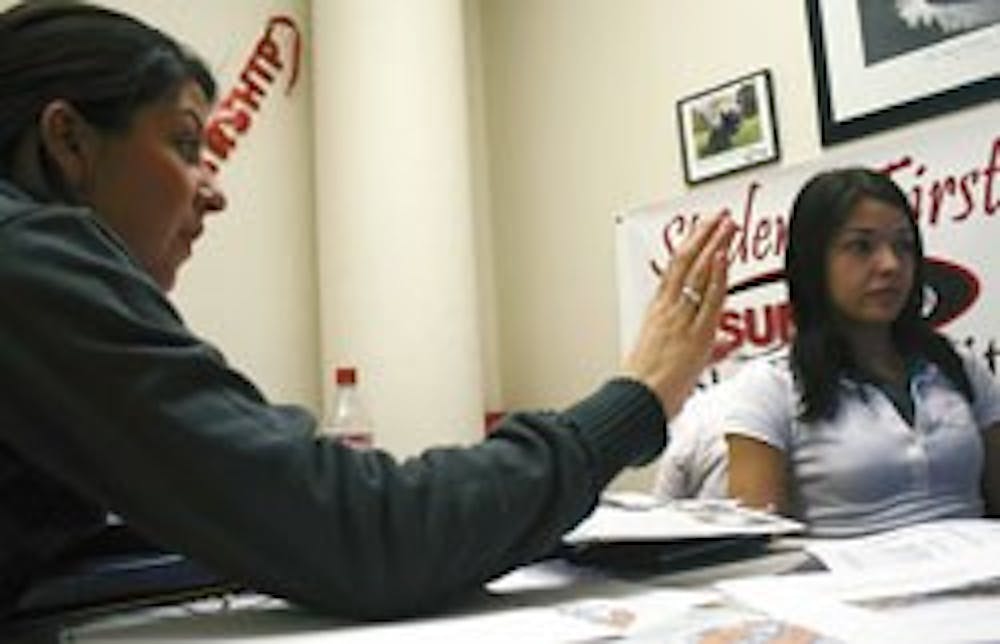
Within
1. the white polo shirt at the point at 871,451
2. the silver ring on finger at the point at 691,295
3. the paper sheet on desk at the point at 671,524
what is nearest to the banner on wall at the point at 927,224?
the white polo shirt at the point at 871,451

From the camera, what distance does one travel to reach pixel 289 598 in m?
0.61

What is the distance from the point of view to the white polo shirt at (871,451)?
4.62 feet

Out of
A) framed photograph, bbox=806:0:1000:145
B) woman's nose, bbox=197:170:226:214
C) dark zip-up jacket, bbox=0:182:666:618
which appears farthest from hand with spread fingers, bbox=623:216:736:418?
framed photograph, bbox=806:0:1000:145

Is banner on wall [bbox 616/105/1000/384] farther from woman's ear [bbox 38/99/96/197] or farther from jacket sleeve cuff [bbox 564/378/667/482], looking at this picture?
woman's ear [bbox 38/99/96/197]

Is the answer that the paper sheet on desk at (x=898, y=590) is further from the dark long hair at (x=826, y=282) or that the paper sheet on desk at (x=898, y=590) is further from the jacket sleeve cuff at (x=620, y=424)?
the dark long hair at (x=826, y=282)

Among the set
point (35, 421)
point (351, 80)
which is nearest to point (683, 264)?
point (35, 421)

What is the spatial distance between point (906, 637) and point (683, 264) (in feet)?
1.15

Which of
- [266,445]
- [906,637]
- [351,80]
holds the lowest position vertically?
[906,637]

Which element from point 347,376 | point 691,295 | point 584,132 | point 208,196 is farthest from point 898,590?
point 584,132

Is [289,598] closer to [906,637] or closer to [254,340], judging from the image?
[906,637]

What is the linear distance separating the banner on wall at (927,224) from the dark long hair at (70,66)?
1.10 metres

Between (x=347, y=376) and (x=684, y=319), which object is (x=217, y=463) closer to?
(x=684, y=319)

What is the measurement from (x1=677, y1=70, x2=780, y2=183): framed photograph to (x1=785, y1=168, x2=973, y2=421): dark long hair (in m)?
0.47

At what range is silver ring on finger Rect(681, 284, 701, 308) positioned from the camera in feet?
2.45
